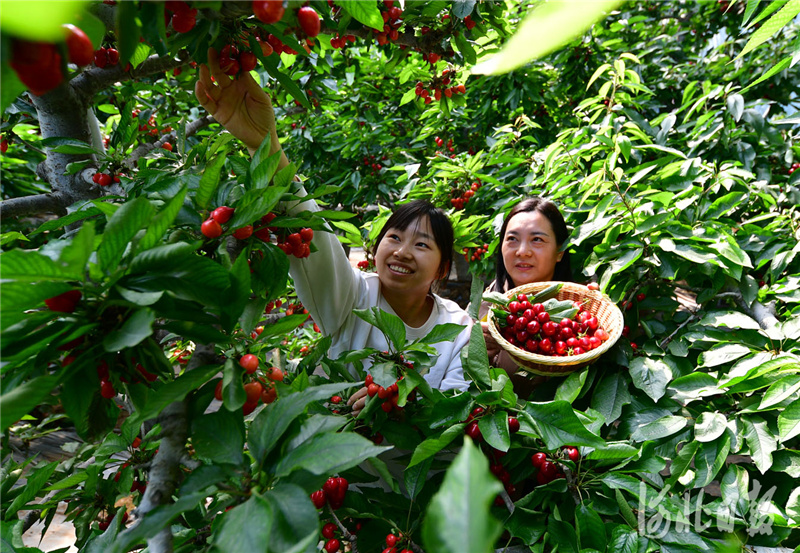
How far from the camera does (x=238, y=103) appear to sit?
121cm

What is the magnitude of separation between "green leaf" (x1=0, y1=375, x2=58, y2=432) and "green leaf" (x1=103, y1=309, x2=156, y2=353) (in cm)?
7

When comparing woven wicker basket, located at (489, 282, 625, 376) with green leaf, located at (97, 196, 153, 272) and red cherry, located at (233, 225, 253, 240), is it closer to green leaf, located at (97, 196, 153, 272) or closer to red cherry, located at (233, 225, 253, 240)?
red cherry, located at (233, 225, 253, 240)

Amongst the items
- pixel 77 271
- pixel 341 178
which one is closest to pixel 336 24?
pixel 77 271

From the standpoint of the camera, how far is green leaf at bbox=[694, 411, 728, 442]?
1.31 metres

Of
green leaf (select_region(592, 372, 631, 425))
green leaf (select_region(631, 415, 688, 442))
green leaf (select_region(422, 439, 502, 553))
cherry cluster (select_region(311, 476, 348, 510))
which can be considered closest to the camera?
green leaf (select_region(422, 439, 502, 553))

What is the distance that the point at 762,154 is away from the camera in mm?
2525

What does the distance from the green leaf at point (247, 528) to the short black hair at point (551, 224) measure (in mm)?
1750

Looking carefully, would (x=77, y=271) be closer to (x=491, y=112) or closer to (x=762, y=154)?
(x=762, y=154)

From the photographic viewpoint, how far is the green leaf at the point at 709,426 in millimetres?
1312

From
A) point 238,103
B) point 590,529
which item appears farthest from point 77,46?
point 590,529

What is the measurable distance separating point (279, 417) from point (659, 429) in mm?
1173

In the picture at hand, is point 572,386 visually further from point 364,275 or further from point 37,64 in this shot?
point 37,64

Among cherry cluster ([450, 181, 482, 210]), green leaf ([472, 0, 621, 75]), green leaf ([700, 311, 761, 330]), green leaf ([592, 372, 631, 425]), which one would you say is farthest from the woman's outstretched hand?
cherry cluster ([450, 181, 482, 210])

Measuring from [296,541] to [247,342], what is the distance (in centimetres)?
36
